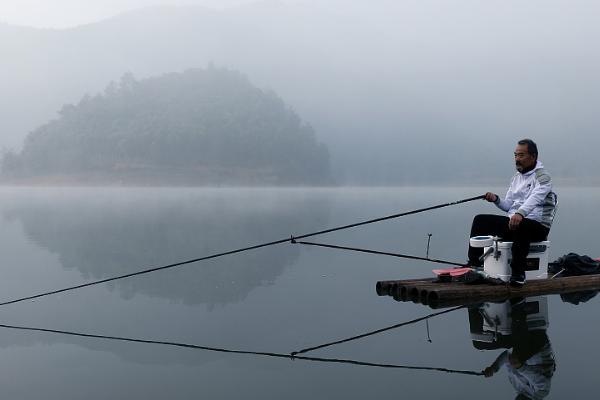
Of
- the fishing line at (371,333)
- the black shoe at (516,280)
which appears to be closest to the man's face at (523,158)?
the black shoe at (516,280)

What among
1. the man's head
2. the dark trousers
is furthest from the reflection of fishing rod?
the man's head

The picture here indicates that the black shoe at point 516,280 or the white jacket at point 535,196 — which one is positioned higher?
the white jacket at point 535,196

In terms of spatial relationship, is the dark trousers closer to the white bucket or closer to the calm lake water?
the white bucket

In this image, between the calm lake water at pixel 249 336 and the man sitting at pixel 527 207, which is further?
the man sitting at pixel 527 207

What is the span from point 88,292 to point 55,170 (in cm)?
17967

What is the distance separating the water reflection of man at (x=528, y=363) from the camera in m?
5.62

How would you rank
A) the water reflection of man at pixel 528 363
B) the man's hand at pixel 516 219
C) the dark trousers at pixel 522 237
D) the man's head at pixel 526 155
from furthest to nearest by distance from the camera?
1. the man's head at pixel 526 155
2. the dark trousers at pixel 522 237
3. the man's hand at pixel 516 219
4. the water reflection of man at pixel 528 363

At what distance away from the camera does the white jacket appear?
938 centimetres

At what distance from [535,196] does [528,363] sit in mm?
3711

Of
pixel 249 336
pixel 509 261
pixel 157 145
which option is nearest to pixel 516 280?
pixel 509 261

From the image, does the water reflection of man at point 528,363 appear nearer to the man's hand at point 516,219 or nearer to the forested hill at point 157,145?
the man's hand at point 516,219

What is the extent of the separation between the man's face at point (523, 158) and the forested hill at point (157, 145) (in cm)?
17428

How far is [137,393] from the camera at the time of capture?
5.88 m

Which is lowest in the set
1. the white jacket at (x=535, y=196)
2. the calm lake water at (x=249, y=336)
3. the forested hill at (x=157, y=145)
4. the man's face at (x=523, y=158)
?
the calm lake water at (x=249, y=336)
